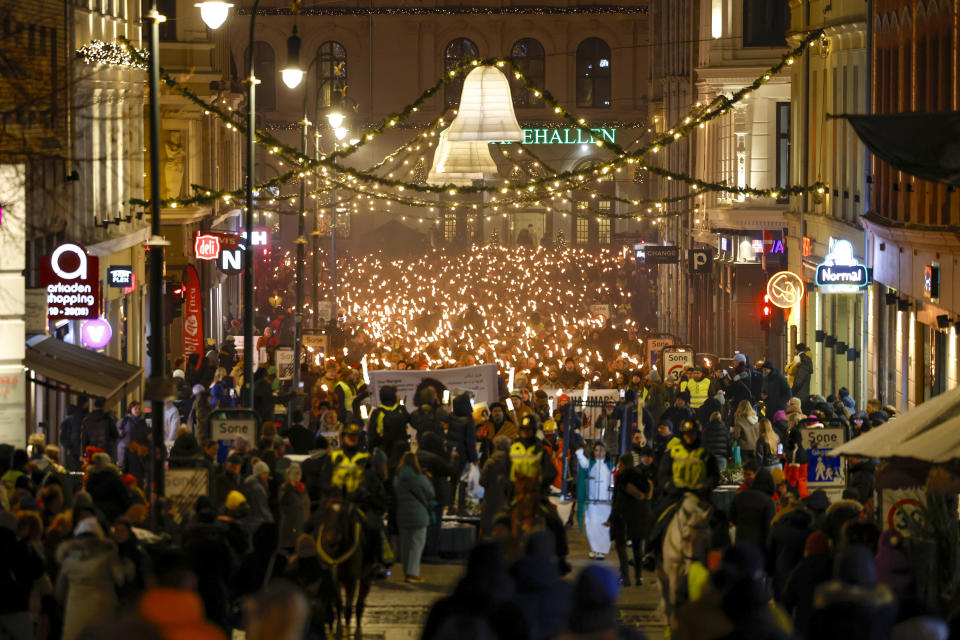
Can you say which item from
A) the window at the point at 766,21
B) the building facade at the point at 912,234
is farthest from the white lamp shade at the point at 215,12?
the window at the point at 766,21

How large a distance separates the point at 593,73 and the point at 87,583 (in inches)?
3419

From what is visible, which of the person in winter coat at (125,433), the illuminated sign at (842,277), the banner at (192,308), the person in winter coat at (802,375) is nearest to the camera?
the person in winter coat at (125,433)

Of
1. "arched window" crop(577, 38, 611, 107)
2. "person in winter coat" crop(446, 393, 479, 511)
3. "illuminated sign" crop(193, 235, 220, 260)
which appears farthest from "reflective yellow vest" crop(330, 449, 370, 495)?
"arched window" crop(577, 38, 611, 107)

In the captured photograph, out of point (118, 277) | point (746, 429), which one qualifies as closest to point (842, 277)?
point (746, 429)

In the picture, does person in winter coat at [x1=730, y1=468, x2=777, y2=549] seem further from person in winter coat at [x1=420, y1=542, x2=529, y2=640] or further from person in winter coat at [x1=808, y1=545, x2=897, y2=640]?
person in winter coat at [x1=808, y1=545, x2=897, y2=640]

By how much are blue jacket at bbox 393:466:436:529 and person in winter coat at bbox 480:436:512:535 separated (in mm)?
1024

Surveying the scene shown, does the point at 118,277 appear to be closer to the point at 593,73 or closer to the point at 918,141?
the point at 918,141

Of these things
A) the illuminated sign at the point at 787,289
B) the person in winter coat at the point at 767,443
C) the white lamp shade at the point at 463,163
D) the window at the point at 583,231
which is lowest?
the person in winter coat at the point at 767,443

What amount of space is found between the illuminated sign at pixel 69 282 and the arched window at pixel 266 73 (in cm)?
6545

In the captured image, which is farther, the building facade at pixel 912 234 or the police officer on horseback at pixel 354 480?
the building facade at pixel 912 234

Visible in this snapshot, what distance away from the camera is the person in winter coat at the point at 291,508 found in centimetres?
1745

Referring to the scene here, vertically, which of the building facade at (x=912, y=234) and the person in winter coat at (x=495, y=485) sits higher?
the building facade at (x=912, y=234)

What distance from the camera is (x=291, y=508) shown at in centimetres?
1750

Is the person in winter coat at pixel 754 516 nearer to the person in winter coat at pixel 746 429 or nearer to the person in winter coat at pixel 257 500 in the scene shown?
the person in winter coat at pixel 257 500
